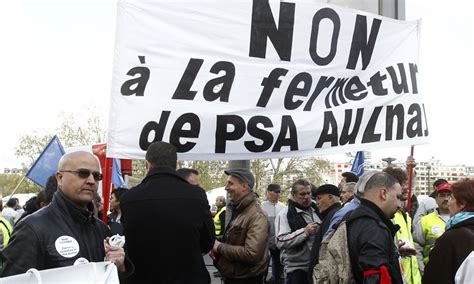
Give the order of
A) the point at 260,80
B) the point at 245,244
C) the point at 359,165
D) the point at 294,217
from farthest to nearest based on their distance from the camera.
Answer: the point at 359,165 → the point at 294,217 → the point at 245,244 → the point at 260,80

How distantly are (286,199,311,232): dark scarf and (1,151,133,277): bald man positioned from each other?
3.83 meters

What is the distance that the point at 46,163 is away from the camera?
37.1ft

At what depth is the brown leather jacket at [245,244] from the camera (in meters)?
6.23

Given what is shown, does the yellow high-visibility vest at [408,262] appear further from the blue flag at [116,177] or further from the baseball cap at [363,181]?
the blue flag at [116,177]

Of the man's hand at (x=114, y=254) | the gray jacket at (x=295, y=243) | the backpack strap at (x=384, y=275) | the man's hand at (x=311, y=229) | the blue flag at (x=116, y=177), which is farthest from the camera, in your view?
the blue flag at (x=116, y=177)

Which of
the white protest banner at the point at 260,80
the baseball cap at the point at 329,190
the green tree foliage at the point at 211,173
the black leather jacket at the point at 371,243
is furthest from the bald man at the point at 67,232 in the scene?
the green tree foliage at the point at 211,173

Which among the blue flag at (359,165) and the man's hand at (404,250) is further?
the blue flag at (359,165)

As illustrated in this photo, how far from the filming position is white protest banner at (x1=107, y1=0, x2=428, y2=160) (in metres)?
5.50

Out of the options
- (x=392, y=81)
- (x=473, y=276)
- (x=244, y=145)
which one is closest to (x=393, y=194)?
(x=473, y=276)

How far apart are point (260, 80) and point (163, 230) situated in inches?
69.8

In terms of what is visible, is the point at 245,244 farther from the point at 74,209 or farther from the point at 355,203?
the point at 74,209

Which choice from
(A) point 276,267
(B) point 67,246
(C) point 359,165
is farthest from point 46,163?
(B) point 67,246

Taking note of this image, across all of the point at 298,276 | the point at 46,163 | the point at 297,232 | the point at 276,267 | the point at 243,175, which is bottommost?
the point at 276,267

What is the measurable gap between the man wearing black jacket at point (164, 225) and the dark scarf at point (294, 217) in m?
2.77
